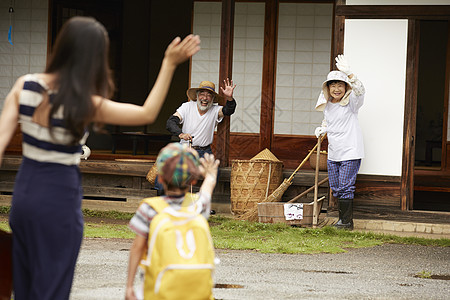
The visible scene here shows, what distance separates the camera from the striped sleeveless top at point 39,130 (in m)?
2.91

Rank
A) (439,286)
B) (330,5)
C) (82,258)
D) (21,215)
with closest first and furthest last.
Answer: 1. (21,215)
2. (439,286)
3. (82,258)
4. (330,5)

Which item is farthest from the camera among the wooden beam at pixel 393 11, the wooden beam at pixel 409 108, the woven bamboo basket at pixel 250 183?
the woven bamboo basket at pixel 250 183

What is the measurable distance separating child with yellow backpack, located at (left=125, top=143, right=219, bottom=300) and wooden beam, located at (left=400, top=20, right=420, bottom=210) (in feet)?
21.5

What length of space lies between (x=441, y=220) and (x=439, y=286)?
3299 mm

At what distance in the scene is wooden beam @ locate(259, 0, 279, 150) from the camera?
1238 cm

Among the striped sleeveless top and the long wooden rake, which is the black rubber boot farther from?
the striped sleeveless top

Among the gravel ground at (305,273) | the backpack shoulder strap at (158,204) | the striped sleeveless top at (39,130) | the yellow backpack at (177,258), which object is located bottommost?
the gravel ground at (305,273)

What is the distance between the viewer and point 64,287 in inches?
118

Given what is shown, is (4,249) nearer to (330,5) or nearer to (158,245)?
(158,245)

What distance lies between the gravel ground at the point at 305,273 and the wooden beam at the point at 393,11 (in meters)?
3.02

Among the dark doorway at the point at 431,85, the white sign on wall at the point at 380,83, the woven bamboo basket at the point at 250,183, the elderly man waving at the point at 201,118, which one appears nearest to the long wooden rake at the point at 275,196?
the woven bamboo basket at the point at 250,183

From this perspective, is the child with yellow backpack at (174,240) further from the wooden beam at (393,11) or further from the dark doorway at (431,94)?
the dark doorway at (431,94)

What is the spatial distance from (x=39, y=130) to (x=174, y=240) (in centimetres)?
69

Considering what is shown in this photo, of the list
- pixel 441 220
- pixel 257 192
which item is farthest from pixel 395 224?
pixel 257 192
